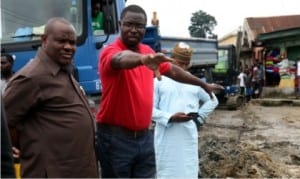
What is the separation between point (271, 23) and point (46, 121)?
44.0 meters

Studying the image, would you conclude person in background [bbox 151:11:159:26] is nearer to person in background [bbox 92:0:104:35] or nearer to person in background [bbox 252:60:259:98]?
person in background [bbox 92:0:104:35]

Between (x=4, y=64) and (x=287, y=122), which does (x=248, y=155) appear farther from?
(x=287, y=122)

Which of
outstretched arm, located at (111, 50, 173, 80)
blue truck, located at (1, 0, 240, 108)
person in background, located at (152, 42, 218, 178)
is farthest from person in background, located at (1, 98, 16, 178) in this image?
blue truck, located at (1, 0, 240, 108)

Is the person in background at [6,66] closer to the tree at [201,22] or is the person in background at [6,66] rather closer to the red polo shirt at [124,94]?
the red polo shirt at [124,94]

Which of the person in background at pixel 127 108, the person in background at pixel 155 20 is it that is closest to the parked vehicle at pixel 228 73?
the person in background at pixel 155 20

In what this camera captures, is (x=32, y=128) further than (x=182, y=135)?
No

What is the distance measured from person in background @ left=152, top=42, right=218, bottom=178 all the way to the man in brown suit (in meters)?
1.22

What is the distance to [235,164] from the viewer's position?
6.87m

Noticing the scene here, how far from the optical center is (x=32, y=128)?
113 inches

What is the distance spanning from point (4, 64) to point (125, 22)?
2441 mm

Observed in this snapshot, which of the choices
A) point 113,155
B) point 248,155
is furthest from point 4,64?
point 248,155

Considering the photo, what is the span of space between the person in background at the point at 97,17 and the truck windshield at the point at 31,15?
187 millimetres

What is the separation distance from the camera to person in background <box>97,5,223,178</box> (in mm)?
3291

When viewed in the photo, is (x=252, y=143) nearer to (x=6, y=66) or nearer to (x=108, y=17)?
(x=108, y=17)
